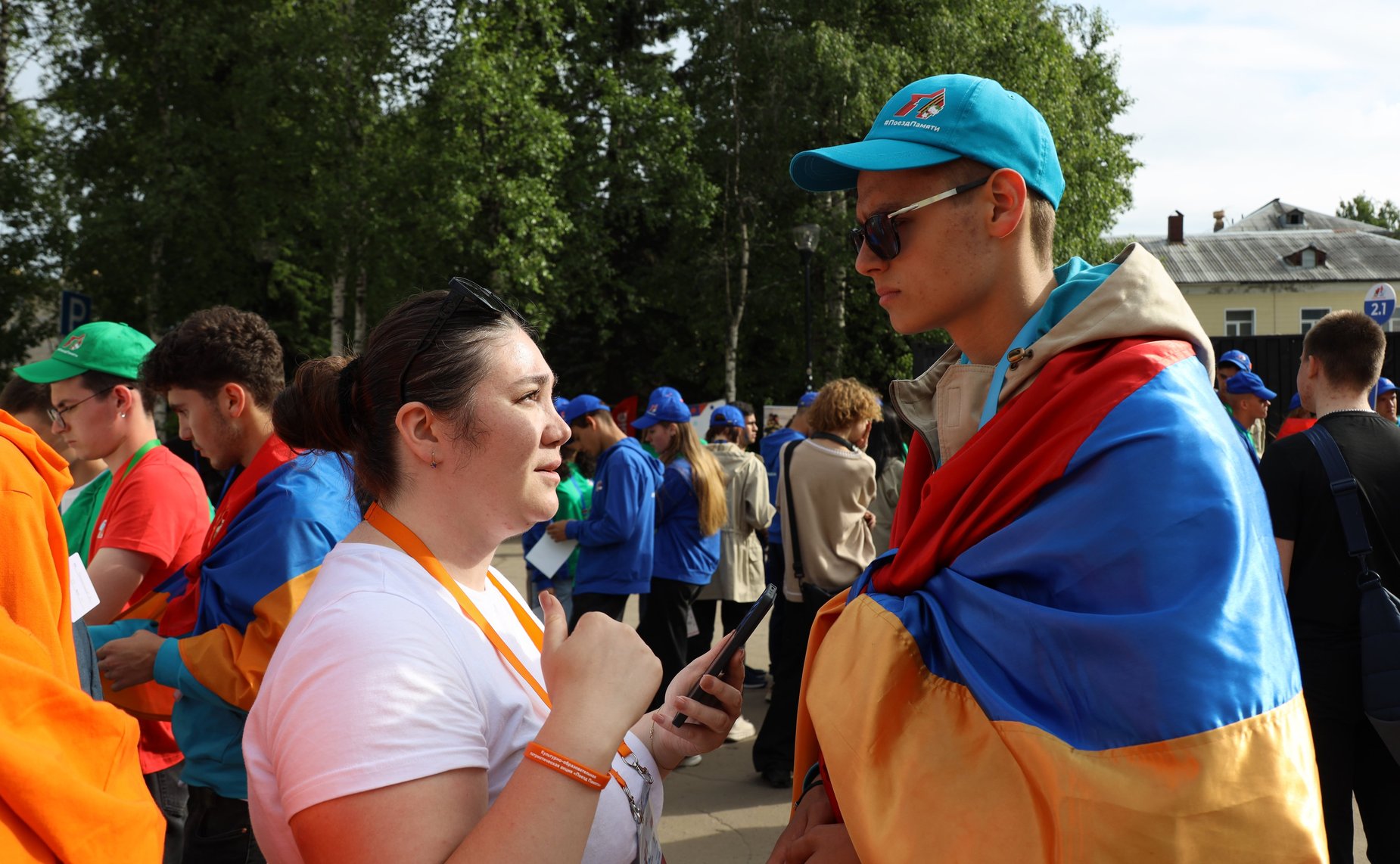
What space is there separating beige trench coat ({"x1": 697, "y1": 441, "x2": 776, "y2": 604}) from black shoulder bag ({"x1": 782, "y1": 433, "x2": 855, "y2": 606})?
1.52 m

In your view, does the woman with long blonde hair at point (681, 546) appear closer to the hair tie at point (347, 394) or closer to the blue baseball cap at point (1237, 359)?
the blue baseball cap at point (1237, 359)

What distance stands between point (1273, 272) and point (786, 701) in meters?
53.4

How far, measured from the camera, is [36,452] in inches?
68.2

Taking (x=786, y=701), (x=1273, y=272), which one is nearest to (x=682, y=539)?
(x=786, y=701)

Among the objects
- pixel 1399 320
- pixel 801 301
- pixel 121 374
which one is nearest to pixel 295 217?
pixel 801 301

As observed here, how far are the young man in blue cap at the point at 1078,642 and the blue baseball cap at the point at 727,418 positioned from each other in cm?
645

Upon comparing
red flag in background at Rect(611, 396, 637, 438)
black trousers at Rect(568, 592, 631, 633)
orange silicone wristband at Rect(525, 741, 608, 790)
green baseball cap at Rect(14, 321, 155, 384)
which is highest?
green baseball cap at Rect(14, 321, 155, 384)

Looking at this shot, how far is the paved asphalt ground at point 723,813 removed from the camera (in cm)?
473

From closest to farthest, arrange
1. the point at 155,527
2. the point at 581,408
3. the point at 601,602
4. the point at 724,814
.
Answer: the point at 155,527, the point at 724,814, the point at 601,602, the point at 581,408

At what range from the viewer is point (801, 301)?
2366 cm

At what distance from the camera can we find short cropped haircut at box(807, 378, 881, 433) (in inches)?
229

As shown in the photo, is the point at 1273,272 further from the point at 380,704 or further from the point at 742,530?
the point at 380,704

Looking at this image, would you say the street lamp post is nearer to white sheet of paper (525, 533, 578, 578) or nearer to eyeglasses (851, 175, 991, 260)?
white sheet of paper (525, 533, 578, 578)

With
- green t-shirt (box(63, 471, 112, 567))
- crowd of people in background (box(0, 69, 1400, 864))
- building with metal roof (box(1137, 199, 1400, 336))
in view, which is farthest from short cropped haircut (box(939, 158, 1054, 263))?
building with metal roof (box(1137, 199, 1400, 336))
